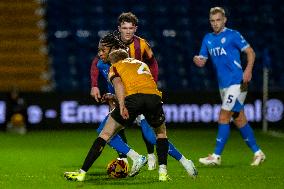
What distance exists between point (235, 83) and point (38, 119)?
25.1 ft

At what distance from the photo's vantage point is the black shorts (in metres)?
8.34

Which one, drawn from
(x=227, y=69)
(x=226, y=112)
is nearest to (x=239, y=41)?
(x=227, y=69)

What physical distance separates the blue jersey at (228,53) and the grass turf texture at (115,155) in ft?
3.81

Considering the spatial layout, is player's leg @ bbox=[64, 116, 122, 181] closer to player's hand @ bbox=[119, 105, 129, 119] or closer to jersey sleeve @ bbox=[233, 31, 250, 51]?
player's hand @ bbox=[119, 105, 129, 119]

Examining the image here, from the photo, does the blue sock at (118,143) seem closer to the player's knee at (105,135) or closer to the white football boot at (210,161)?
the player's knee at (105,135)

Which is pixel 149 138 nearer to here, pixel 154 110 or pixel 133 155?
pixel 133 155

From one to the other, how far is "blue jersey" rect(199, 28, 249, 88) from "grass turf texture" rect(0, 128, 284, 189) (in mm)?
1162

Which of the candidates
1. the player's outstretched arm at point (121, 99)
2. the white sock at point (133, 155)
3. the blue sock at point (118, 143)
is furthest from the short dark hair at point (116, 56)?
the white sock at point (133, 155)

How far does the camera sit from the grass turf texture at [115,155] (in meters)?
8.38

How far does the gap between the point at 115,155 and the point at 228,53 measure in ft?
8.47

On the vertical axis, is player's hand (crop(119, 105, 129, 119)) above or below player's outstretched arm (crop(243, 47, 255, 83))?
below

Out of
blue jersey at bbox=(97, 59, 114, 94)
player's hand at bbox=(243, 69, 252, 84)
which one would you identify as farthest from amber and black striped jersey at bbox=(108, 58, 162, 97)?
player's hand at bbox=(243, 69, 252, 84)

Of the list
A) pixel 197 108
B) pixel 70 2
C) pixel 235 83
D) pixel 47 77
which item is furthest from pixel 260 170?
pixel 70 2

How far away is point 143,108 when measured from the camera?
839 centimetres
